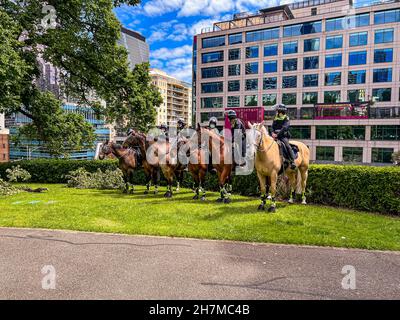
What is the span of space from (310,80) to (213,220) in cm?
6113

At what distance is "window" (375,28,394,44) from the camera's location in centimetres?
5616

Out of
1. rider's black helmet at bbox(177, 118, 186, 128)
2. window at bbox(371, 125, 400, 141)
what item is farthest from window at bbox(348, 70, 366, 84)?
rider's black helmet at bbox(177, 118, 186, 128)

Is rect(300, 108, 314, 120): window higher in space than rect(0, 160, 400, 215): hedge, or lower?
higher

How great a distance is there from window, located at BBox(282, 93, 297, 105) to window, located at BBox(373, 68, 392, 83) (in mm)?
15007

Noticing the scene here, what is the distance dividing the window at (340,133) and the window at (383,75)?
1000cm

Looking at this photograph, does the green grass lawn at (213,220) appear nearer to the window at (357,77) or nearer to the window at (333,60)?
the window at (357,77)

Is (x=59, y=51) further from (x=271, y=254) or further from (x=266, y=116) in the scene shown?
(x=266, y=116)

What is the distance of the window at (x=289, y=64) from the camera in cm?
6506

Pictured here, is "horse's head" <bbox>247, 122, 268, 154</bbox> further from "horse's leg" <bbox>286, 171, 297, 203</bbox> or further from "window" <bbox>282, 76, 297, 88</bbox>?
"window" <bbox>282, 76, 297, 88</bbox>

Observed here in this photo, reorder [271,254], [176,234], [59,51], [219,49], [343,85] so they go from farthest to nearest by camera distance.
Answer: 1. [219,49]
2. [343,85]
3. [59,51]
4. [176,234]
5. [271,254]

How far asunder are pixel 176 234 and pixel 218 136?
5305 mm

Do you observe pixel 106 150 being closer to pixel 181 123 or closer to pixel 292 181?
pixel 181 123
